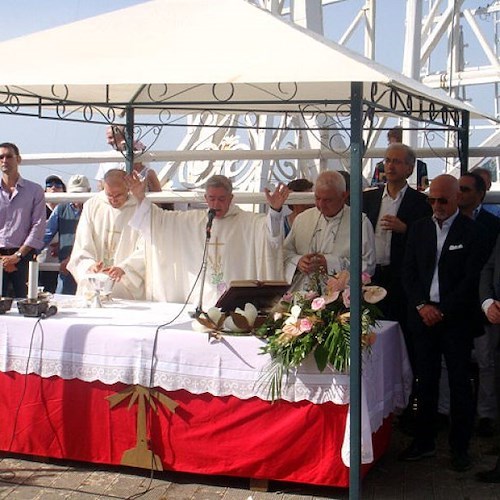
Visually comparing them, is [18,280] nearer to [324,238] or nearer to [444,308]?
[324,238]

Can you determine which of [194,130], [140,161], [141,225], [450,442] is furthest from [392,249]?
[194,130]

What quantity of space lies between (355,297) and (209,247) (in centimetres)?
232

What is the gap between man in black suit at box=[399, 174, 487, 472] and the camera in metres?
5.93

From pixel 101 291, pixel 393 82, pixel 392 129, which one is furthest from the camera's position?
pixel 392 129

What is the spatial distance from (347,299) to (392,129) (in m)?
3.78

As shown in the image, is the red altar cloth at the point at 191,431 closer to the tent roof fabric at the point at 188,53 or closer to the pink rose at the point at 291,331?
the pink rose at the point at 291,331

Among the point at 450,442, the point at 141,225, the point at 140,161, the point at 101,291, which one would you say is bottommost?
the point at 450,442

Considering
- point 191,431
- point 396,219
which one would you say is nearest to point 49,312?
point 191,431

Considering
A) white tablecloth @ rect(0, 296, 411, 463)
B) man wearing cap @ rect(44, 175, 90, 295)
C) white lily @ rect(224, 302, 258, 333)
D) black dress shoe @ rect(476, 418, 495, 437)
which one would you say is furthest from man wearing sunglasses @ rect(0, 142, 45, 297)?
black dress shoe @ rect(476, 418, 495, 437)

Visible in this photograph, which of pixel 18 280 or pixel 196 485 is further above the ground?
pixel 18 280

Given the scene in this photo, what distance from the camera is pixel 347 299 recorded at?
5.39 meters

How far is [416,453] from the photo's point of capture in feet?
20.1

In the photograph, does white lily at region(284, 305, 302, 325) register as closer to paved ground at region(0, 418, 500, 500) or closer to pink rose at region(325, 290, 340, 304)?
pink rose at region(325, 290, 340, 304)

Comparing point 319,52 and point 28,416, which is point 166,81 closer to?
point 319,52
